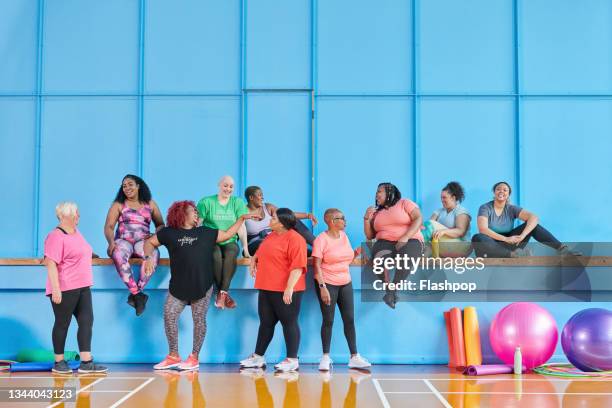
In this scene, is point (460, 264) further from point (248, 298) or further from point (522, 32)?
point (522, 32)

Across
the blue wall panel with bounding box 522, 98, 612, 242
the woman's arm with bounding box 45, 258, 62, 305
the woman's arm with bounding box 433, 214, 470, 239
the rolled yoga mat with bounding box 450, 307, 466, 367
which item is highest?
the blue wall panel with bounding box 522, 98, 612, 242

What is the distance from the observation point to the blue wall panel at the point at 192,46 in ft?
33.6

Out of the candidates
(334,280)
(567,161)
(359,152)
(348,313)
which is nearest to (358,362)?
(348,313)

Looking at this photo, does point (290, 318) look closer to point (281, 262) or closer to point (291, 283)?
point (291, 283)

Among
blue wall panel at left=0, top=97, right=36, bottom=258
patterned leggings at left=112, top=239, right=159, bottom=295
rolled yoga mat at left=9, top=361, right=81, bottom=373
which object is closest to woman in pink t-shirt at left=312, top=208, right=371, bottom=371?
patterned leggings at left=112, top=239, right=159, bottom=295

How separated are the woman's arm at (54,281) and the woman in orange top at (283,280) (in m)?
1.86

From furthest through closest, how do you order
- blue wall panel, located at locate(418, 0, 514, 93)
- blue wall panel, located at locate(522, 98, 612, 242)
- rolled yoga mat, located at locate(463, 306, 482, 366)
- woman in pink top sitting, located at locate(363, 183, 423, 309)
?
1. blue wall panel, located at locate(418, 0, 514, 93)
2. blue wall panel, located at locate(522, 98, 612, 242)
3. woman in pink top sitting, located at locate(363, 183, 423, 309)
4. rolled yoga mat, located at locate(463, 306, 482, 366)

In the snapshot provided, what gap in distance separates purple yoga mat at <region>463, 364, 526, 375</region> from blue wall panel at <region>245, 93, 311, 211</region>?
3675 millimetres

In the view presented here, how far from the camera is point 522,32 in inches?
401

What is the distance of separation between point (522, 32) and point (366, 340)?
16.7 ft

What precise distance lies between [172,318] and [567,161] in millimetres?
5959

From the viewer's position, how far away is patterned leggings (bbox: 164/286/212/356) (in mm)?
7277

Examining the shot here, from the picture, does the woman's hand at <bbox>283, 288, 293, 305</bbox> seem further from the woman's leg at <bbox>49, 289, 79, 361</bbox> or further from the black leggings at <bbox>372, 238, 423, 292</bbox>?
the woman's leg at <bbox>49, 289, 79, 361</bbox>

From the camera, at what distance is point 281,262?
7164 millimetres
